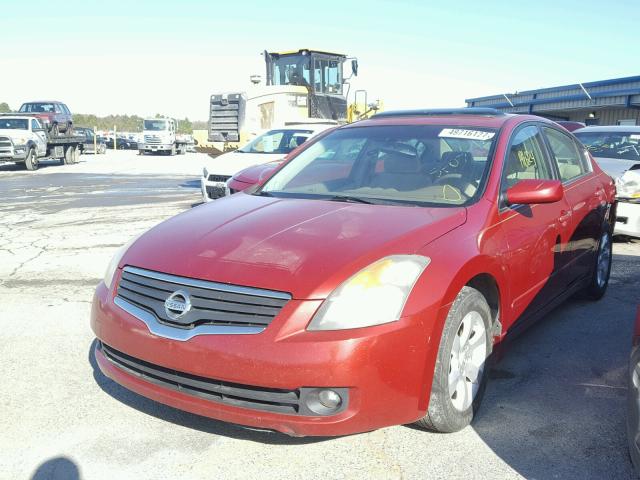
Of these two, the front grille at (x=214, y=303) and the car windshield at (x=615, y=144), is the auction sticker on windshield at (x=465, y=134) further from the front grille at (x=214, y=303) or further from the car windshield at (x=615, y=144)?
the car windshield at (x=615, y=144)

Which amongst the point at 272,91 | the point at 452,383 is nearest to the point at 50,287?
the point at 452,383

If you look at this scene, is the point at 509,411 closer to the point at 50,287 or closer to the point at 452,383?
the point at 452,383

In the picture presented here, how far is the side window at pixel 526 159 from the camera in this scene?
381 centimetres

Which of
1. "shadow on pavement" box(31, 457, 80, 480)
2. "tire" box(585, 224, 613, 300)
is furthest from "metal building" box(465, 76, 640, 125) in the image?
"shadow on pavement" box(31, 457, 80, 480)

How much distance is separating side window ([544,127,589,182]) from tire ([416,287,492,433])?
1.88 m

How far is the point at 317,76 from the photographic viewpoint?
18922mm

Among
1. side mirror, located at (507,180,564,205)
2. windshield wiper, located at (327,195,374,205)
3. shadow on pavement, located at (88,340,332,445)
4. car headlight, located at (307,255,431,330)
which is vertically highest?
side mirror, located at (507,180,564,205)

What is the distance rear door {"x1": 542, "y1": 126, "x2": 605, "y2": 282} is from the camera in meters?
4.52

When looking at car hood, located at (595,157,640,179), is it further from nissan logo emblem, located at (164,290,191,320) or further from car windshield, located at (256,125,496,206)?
nissan logo emblem, located at (164,290,191,320)

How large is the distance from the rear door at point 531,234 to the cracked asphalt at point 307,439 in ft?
1.55

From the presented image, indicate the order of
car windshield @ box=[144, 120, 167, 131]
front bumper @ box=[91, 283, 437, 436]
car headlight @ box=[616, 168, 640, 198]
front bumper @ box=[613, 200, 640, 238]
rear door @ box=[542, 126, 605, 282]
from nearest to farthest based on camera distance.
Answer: front bumper @ box=[91, 283, 437, 436] → rear door @ box=[542, 126, 605, 282] → front bumper @ box=[613, 200, 640, 238] → car headlight @ box=[616, 168, 640, 198] → car windshield @ box=[144, 120, 167, 131]

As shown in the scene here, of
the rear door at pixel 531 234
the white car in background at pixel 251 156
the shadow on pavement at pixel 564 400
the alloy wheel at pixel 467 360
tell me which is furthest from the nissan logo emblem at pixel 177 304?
the white car in background at pixel 251 156

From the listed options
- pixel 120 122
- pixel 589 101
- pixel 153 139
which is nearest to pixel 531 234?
pixel 589 101

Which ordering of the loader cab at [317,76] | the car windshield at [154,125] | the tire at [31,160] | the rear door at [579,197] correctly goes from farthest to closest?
the car windshield at [154,125]
the tire at [31,160]
the loader cab at [317,76]
the rear door at [579,197]
